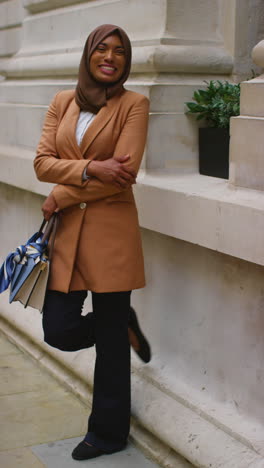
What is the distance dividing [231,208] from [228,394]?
35.8 inches

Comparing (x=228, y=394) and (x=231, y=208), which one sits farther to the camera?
(x=228, y=394)

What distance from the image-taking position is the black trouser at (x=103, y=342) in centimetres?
402

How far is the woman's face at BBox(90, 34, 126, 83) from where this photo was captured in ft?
12.5

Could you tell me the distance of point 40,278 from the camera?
395 cm

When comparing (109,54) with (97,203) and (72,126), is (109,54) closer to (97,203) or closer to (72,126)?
(72,126)

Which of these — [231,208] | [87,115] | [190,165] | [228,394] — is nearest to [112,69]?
[87,115]

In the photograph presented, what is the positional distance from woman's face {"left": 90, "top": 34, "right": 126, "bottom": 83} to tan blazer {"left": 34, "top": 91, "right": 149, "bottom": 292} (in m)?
0.12

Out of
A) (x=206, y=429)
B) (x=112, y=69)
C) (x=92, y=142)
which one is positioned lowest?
(x=206, y=429)

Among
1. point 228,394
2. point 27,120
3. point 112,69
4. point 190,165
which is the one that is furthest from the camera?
point 27,120

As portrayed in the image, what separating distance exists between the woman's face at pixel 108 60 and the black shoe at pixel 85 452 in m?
1.73

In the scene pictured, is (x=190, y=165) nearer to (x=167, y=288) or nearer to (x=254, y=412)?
(x=167, y=288)

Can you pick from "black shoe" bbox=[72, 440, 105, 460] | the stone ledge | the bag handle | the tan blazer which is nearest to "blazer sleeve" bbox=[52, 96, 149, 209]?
the tan blazer

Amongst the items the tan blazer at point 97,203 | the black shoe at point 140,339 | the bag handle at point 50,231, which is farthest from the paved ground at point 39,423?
the bag handle at point 50,231

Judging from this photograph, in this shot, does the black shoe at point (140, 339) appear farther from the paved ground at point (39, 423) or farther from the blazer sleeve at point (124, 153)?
the blazer sleeve at point (124, 153)
